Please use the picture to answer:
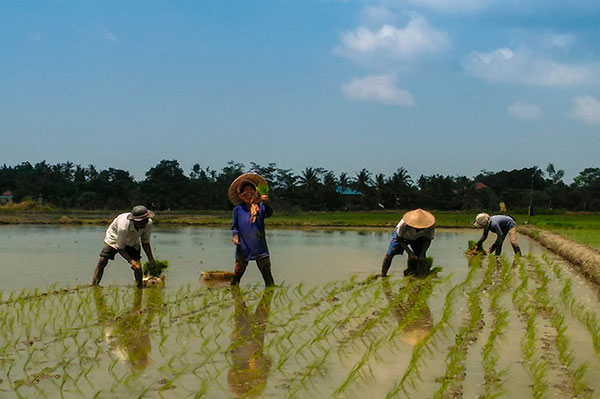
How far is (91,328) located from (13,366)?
1242 mm

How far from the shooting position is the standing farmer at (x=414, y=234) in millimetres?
9094

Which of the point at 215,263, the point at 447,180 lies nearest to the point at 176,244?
the point at 215,263

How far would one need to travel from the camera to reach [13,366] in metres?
4.27

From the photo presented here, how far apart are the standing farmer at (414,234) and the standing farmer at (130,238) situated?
300 centimetres

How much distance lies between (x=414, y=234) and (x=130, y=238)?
3372 mm

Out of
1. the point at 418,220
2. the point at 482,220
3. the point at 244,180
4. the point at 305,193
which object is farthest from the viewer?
the point at 305,193

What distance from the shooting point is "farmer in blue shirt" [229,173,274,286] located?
307 inches

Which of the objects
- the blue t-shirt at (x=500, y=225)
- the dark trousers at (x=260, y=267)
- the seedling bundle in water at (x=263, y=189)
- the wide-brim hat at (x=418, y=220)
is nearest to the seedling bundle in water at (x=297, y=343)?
the dark trousers at (x=260, y=267)

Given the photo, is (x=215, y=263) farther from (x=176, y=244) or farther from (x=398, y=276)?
(x=176, y=244)

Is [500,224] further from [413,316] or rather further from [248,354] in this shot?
[248,354]

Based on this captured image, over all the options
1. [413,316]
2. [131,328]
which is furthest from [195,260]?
[131,328]

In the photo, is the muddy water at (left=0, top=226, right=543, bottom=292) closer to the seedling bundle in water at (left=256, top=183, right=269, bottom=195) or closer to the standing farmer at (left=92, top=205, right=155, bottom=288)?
the standing farmer at (left=92, top=205, right=155, bottom=288)

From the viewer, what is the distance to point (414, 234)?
30.2 feet

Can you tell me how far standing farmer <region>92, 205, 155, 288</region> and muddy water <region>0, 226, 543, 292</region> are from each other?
66 cm
